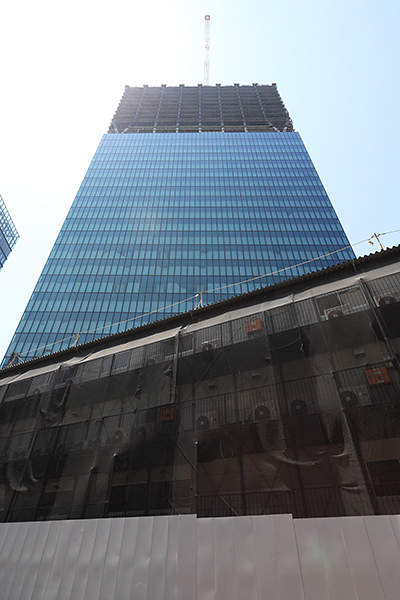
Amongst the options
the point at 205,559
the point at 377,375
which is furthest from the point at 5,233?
the point at 377,375

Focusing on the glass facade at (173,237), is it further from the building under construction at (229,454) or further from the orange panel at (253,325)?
the orange panel at (253,325)

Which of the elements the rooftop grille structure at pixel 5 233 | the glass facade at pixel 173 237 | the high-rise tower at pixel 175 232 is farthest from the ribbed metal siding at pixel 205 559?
the rooftop grille structure at pixel 5 233

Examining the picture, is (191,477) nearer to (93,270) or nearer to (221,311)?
(221,311)

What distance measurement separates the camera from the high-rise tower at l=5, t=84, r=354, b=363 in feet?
161

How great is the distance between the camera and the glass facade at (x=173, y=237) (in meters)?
49.0

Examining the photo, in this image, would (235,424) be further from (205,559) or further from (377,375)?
(377,375)

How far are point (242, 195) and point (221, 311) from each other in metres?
59.4

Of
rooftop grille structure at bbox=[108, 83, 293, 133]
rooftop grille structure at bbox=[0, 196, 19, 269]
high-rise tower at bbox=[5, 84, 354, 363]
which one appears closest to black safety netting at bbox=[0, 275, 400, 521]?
high-rise tower at bbox=[5, 84, 354, 363]

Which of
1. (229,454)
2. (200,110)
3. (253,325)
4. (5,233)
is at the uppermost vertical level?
(200,110)

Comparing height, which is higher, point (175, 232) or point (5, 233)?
point (5, 233)

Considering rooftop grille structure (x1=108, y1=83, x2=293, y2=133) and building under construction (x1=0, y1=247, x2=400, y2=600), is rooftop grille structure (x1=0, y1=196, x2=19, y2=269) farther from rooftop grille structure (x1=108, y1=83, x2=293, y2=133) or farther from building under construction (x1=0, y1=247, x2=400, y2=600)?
building under construction (x1=0, y1=247, x2=400, y2=600)

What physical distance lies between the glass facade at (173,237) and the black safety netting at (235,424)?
29315 mm

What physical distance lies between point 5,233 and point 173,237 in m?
69.9

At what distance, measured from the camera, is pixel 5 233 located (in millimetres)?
98062
